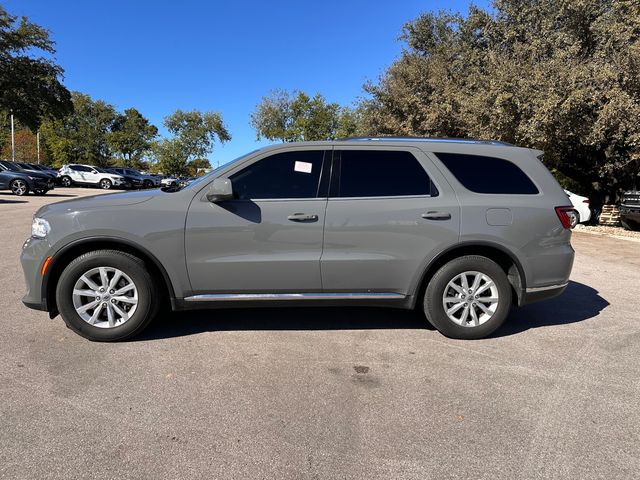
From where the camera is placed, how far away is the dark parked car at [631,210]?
38.7 feet

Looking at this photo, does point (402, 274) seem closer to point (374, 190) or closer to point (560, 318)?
point (374, 190)

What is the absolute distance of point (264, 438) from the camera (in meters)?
2.77

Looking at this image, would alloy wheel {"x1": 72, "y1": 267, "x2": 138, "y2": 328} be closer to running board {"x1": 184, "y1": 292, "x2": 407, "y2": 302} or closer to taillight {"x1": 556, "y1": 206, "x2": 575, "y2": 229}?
running board {"x1": 184, "y1": 292, "x2": 407, "y2": 302}

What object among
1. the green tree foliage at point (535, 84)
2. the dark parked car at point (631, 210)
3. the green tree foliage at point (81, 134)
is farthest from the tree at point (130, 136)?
the dark parked car at point (631, 210)

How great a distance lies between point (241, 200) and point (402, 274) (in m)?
1.58

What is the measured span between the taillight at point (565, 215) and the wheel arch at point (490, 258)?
57cm

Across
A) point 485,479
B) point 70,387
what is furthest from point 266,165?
point 485,479

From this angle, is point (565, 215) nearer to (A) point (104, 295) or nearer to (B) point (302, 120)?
(A) point (104, 295)

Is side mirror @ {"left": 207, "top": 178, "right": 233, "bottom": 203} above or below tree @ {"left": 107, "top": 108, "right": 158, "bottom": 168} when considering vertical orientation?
below

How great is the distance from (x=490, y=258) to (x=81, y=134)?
62.5 meters

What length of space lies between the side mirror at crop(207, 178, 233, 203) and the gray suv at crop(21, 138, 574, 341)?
0.04ft

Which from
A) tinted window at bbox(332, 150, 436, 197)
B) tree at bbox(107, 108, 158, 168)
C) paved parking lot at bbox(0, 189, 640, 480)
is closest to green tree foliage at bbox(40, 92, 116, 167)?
tree at bbox(107, 108, 158, 168)

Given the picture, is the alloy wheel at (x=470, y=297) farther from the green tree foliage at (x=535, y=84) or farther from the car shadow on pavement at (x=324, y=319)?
the green tree foliage at (x=535, y=84)

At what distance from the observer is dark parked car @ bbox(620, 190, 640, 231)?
11781 mm
